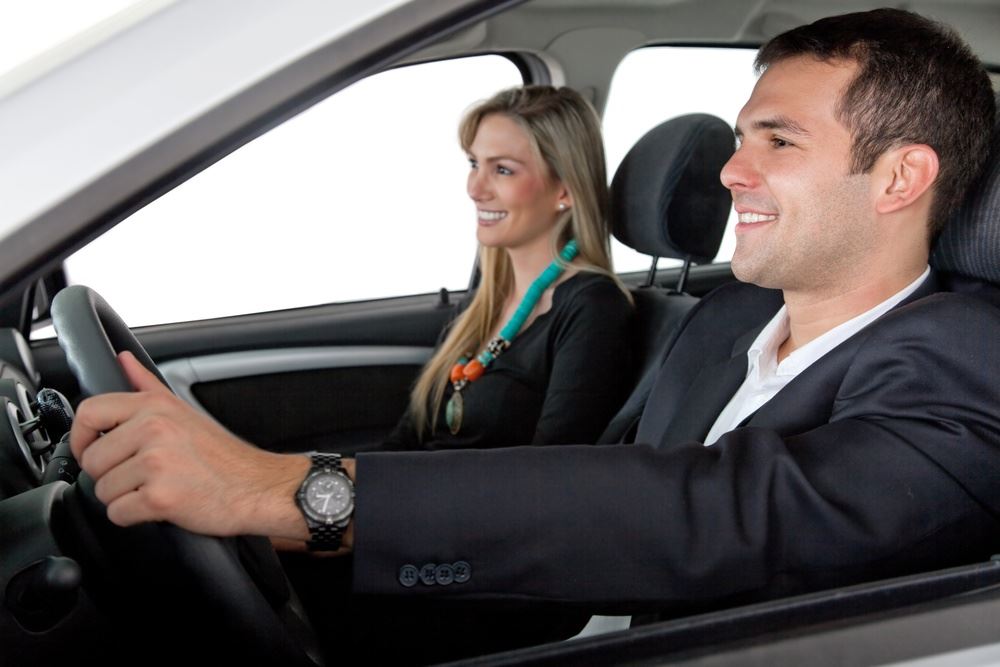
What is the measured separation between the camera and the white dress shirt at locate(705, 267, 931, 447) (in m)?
1.55

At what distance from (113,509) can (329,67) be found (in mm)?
471

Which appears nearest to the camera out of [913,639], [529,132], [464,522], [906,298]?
[913,639]

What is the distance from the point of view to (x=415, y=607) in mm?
1109

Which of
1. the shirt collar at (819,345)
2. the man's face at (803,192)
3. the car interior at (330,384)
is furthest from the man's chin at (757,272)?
the car interior at (330,384)

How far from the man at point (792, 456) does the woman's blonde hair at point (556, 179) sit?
1.07 m

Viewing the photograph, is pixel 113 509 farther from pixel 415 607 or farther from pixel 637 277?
pixel 637 277

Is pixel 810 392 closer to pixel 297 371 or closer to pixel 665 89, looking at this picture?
pixel 297 371

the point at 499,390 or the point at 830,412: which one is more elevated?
the point at 830,412

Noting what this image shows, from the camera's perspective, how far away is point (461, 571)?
1104 mm

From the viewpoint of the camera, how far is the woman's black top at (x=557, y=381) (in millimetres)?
2303

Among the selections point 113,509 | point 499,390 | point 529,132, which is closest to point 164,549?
point 113,509

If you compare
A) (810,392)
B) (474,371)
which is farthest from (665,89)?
(810,392)

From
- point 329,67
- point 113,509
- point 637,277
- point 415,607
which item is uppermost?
point 329,67

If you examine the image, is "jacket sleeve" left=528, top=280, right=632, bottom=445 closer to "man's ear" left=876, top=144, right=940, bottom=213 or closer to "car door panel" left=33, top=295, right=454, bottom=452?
"car door panel" left=33, top=295, right=454, bottom=452
